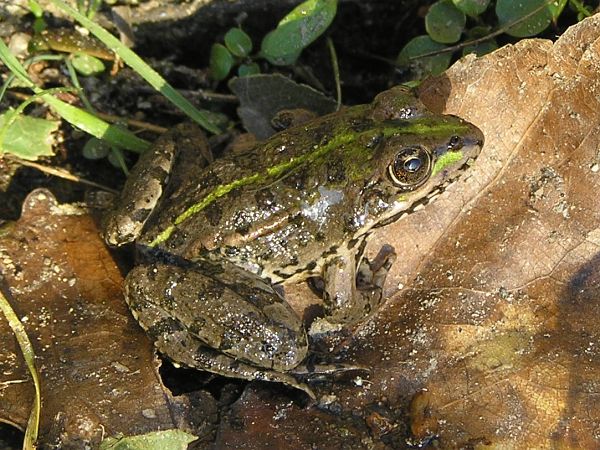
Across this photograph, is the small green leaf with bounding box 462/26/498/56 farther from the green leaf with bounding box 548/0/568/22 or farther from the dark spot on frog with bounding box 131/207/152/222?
the dark spot on frog with bounding box 131/207/152/222

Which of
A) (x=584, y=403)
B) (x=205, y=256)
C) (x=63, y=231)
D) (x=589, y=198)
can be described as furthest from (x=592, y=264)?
(x=63, y=231)

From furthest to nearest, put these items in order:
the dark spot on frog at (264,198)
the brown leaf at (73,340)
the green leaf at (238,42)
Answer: the green leaf at (238,42) → the dark spot on frog at (264,198) → the brown leaf at (73,340)

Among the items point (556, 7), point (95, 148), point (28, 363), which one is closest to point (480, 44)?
point (556, 7)

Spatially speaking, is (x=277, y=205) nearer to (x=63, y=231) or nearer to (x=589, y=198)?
(x=63, y=231)

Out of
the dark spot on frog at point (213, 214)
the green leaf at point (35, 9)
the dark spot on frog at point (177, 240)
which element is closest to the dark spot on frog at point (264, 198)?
the dark spot on frog at point (213, 214)

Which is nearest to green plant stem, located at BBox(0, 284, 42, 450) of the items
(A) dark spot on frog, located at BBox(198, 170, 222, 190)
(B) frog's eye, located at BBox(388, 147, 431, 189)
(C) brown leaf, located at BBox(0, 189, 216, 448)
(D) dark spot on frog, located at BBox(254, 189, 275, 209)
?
(C) brown leaf, located at BBox(0, 189, 216, 448)

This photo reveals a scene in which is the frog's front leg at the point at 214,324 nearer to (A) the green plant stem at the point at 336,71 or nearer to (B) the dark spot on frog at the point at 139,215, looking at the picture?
(B) the dark spot on frog at the point at 139,215
